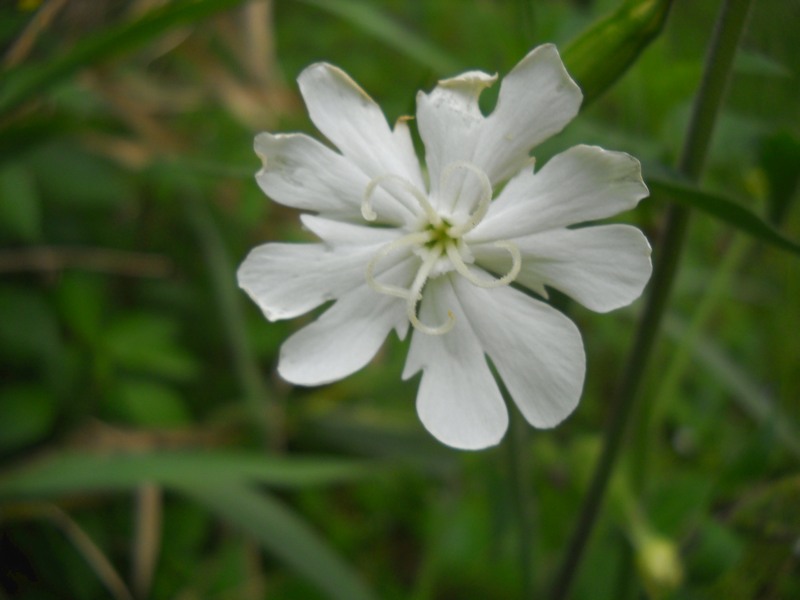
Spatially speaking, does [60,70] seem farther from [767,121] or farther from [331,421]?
[331,421]

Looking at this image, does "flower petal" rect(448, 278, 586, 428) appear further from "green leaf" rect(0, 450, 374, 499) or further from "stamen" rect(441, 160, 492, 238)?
"green leaf" rect(0, 450, 374, 499)

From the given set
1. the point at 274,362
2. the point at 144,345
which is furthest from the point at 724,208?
the point at 274,362

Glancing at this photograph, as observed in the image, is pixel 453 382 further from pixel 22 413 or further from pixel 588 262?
pixel 22 413

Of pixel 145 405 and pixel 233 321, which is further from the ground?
pixel 233 321

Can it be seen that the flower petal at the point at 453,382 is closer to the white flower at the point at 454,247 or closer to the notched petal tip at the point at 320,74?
the white flower at the point at 454,247

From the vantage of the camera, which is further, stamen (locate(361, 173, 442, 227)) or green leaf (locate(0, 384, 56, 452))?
green leaf (locate(0, 384, 56, 452))

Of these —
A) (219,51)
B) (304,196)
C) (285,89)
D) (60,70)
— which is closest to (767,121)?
(304,196)

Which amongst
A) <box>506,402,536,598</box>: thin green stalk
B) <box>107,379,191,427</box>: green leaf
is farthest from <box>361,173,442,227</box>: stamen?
<box>107,379,191,427</box>: green leaf
